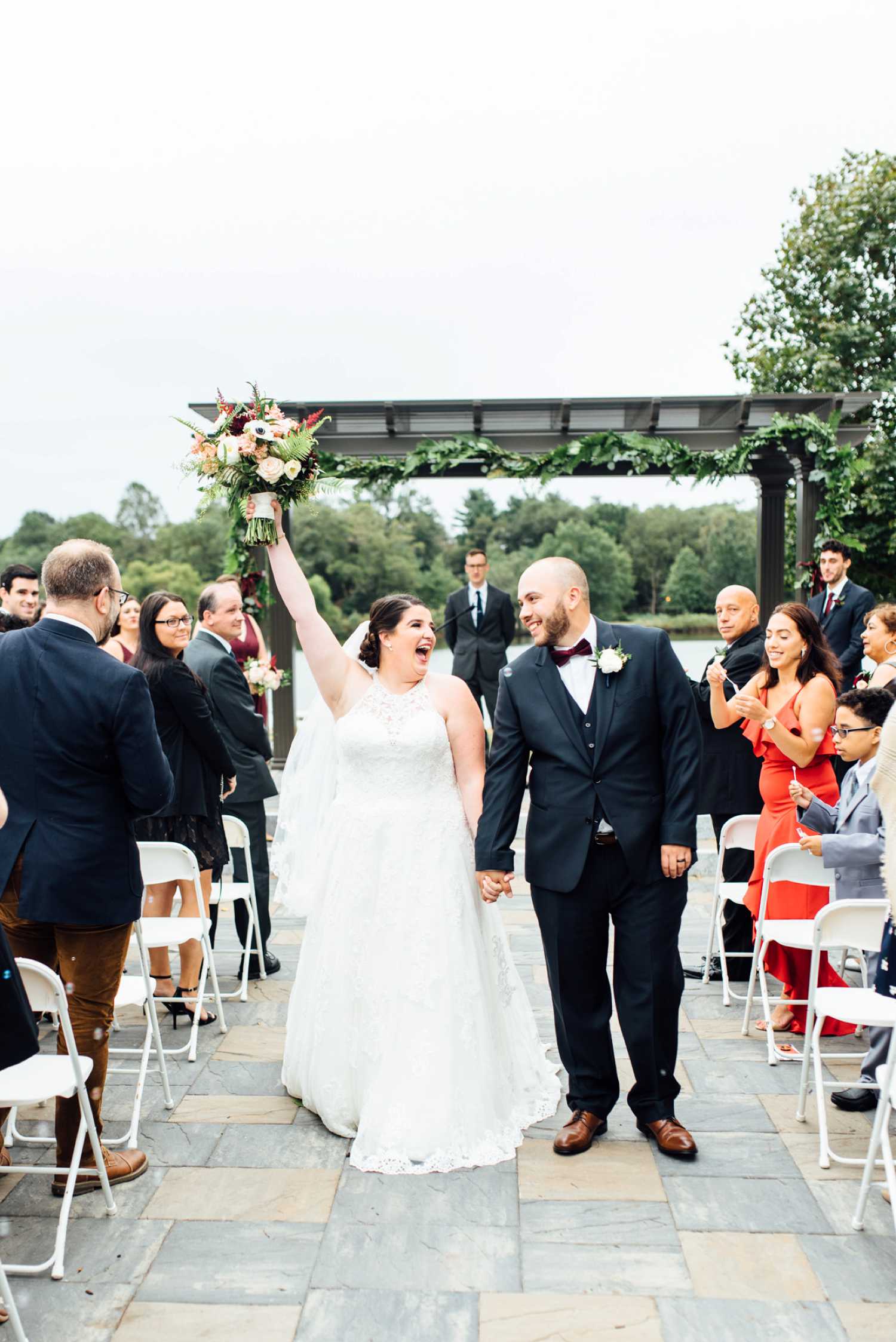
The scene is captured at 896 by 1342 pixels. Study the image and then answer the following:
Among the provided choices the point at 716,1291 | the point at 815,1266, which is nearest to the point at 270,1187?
the point at 716,1291

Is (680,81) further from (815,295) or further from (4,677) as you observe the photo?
(4,677)

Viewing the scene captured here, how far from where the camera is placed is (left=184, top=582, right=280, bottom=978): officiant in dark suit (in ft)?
17.7

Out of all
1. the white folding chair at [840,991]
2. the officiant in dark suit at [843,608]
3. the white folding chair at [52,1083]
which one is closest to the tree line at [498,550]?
the officiant in dark suit at [843,608]

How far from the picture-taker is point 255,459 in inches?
148

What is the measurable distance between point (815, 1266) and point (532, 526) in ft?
113

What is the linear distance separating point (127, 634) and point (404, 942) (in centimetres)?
402

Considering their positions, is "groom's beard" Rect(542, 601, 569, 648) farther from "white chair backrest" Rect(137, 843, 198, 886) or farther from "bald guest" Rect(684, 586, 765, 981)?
"bald guest" Rect(684, 586, 765, 981)

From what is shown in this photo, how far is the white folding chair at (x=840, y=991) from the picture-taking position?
11.1 feet

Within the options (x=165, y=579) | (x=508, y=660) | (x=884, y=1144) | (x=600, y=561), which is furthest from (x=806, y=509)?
(x=165, y=579)

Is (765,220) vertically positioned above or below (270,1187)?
above

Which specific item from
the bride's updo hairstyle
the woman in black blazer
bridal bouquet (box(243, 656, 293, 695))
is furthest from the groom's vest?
bridal bouquet (box(243, 656, 293, 695))

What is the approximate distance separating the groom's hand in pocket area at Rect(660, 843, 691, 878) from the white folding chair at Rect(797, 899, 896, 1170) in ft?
1.76

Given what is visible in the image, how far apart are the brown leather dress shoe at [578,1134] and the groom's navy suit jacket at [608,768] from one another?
84cm

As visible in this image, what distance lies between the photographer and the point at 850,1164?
11.3 ft
